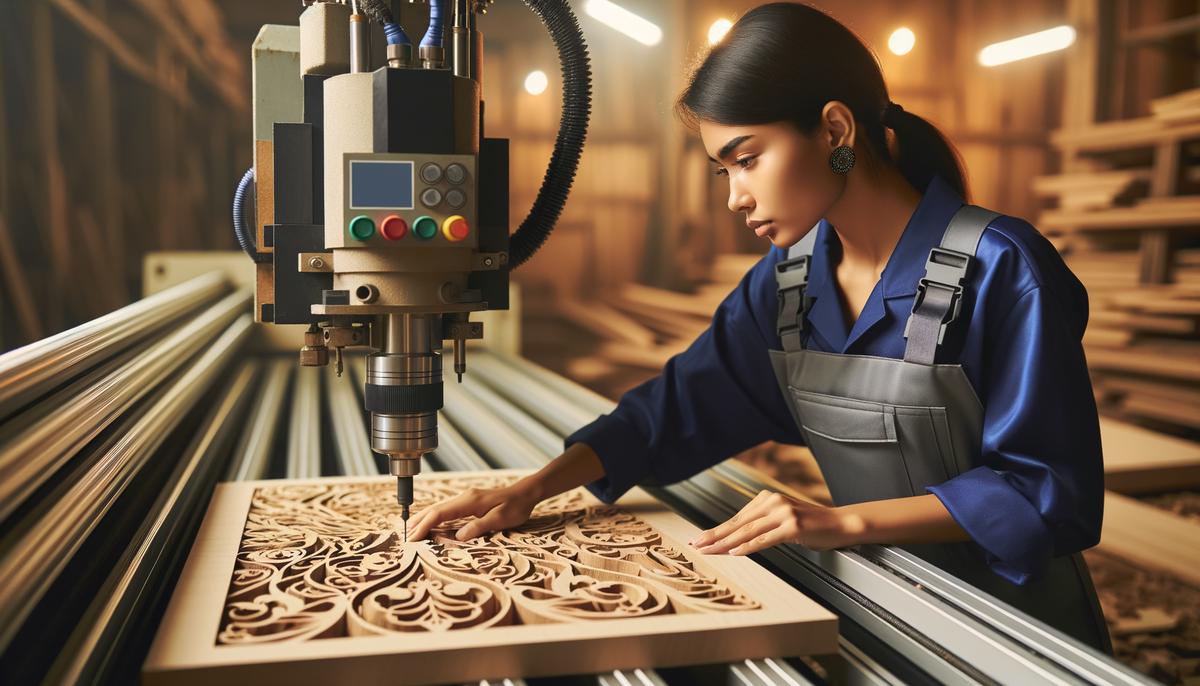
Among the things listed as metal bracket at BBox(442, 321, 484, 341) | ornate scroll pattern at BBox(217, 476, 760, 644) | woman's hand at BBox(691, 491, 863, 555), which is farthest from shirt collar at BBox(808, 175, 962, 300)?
metal bracket at BBox(442, 321, 484, 341)

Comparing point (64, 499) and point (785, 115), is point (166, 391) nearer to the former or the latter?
point (64, 499)

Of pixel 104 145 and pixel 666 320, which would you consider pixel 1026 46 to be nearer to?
pixel 666 320

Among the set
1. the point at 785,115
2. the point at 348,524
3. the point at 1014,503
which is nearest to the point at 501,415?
the point at 348,524

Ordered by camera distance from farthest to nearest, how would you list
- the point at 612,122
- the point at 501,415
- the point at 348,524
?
the point at 612,122
the point at 501,415
the point at 348,524

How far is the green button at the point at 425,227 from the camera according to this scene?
978 millimetres

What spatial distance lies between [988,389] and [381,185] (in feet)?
2.88

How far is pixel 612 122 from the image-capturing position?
682 cm

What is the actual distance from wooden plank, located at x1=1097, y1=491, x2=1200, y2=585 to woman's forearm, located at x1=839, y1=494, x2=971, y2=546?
161 cm

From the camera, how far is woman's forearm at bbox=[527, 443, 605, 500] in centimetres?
134

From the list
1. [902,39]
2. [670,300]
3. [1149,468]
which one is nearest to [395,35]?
[1149,468]

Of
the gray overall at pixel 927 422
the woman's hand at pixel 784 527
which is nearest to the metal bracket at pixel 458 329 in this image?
the woman's hand at pixel 784 527

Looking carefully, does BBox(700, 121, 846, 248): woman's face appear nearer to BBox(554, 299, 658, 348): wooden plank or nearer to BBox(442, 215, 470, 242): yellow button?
BBox(442, 215, 470, 242): yellow button

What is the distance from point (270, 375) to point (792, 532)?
2234mm

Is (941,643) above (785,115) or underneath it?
underneath
